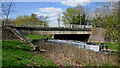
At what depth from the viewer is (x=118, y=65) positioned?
6.55m

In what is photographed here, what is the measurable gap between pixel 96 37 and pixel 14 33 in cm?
2068

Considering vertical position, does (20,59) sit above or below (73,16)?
below

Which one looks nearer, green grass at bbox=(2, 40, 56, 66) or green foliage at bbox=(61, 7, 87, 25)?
green grass at bbox=(2, 40, 56, 66)

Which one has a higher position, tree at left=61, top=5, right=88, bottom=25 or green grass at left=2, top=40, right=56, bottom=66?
tree at left=61, top=5, right=88, bottom=25

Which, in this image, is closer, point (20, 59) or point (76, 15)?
point (20, 59)

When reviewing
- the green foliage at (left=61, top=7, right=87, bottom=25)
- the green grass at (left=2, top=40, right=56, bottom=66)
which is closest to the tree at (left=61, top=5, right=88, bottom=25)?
the green foliage at (left=61, top=7, right=87, bottom=25)

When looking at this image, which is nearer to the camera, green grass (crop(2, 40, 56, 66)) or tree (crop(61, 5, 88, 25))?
green grass (crop(2, 40, 56, 66))

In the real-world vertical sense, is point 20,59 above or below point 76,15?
below

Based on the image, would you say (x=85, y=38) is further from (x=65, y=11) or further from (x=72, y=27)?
(x=65, y=11)

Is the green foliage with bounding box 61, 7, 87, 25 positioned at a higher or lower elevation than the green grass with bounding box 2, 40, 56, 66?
higher

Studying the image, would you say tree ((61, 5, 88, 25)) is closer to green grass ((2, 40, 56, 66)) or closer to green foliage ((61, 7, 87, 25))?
green foliage ((61, 7, 87, 25))

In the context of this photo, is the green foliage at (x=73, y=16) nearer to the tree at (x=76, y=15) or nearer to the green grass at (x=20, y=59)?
the tree at (x=76, y=15)

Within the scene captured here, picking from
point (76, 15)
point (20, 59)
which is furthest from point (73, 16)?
point (20, 59)

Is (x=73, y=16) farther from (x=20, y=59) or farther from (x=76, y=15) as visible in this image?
(x=20, y=59)
